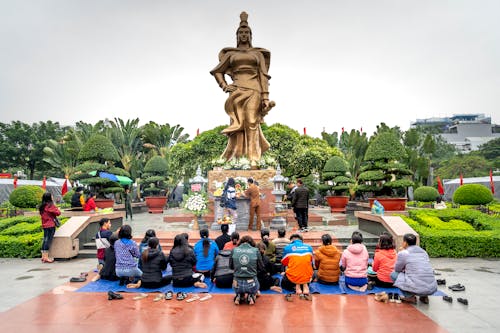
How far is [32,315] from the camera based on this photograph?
5.42m

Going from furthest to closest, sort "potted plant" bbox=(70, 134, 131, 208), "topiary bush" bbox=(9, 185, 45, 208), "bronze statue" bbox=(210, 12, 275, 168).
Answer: "potted plant" bbox=(70, 134, 131, 208), "topiary bush" bbox=(9, 185, 45, 208), "bronze statue" bbox=(210, 12, 275, 168)

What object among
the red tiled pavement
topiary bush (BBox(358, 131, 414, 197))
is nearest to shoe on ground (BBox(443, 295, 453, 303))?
the red tiled pavement

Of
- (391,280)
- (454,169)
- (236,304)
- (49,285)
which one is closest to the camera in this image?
(236,304)

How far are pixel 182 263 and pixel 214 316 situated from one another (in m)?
1.48

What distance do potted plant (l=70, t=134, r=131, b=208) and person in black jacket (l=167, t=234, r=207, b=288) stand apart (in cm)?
1087

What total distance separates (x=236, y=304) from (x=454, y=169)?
37110mm

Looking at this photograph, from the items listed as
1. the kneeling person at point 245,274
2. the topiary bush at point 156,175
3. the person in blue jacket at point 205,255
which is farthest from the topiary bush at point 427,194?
the kneeling person at point 245,274

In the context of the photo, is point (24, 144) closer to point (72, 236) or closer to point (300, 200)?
point (72, 236)

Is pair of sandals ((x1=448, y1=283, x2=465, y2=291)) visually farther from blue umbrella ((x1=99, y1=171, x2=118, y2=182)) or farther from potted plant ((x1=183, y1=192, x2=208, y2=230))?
blue umbrella ((x1=99, y1=171, x2=118, y2=182))

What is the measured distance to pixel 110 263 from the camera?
7125 mm

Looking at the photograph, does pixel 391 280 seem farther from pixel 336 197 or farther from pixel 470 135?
pixel 470 135

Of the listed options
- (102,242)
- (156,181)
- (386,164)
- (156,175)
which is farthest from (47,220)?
(156,175)

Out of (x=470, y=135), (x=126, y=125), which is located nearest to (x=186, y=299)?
(x=126, y=125)

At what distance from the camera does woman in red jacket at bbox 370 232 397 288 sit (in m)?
6.39
